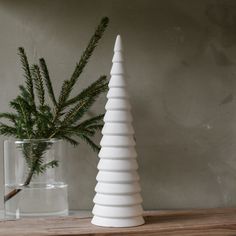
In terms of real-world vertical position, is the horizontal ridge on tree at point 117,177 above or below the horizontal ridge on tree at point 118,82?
below

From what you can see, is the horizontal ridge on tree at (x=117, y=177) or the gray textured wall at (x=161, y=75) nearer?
the horizontal ridge on tree at (x=117, y=177)

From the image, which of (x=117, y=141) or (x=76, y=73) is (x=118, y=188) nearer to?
(x=117, y=141)

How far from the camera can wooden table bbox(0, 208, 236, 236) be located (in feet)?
1.91

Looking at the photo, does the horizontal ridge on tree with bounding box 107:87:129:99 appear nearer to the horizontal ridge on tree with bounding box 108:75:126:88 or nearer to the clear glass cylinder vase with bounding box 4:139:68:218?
the horizontal ridge on tree with bounding box 108:75:126:88

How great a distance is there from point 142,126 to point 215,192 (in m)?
0.17

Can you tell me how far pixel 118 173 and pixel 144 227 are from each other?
3.0 inches

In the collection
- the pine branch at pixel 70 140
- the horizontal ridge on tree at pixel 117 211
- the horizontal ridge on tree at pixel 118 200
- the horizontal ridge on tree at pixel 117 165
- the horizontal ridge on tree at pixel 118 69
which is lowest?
the horizontal ridge on tree at pixel 117 211

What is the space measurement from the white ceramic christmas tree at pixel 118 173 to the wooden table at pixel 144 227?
17 mm

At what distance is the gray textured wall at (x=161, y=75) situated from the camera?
0.79m

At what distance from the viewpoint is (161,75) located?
81 cm

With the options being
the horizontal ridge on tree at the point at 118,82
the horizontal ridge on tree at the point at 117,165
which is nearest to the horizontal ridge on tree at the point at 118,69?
the horizontal ridge on tree at the point at 118,82

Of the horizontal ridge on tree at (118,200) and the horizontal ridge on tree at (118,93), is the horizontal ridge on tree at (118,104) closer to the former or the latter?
the horizontal ridge on tree at (118,93)

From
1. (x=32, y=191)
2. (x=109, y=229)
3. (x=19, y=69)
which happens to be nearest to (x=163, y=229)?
(x=109, y=229)

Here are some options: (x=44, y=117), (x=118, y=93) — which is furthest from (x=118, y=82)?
(x=44, y=117)
